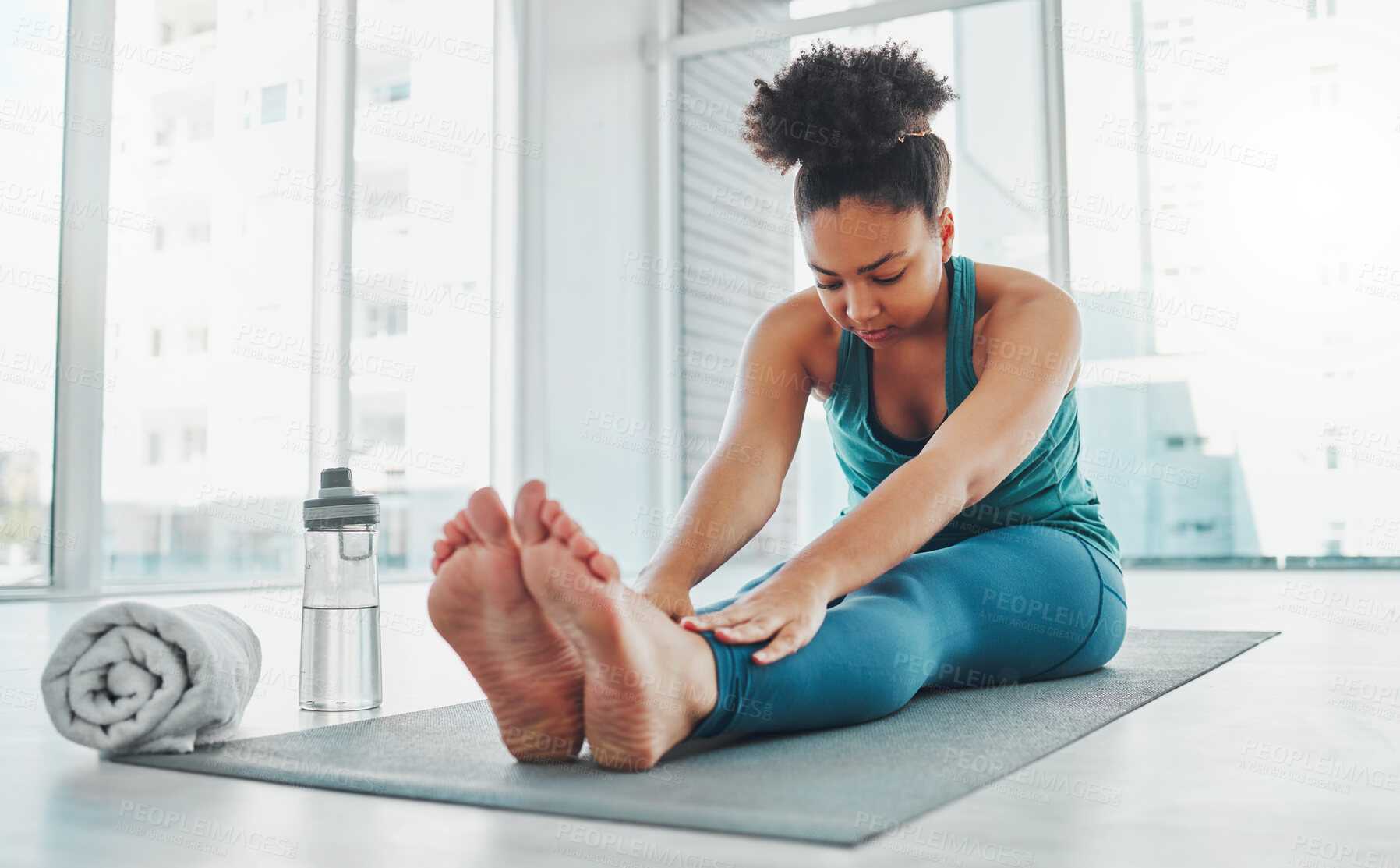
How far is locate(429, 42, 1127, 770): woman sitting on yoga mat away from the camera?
912 millimetres

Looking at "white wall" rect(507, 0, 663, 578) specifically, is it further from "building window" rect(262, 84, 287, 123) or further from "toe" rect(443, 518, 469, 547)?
"toe" rect(443, 518, 469, 547)

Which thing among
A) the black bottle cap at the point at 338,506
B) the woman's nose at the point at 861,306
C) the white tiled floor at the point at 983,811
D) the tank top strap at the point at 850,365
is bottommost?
the white tiled floor at the point at 983,811

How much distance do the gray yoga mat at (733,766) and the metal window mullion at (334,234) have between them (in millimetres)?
2742

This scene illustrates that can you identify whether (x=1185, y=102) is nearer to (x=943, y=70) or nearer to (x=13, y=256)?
(x=943, y=70)

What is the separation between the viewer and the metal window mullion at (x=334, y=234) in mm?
3908

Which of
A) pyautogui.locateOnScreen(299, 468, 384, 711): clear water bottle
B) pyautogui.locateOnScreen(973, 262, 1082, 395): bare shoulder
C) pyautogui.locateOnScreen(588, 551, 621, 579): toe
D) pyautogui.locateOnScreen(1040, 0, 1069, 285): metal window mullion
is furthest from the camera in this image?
pyautogui.locateOnScreen(1040, 0, 1069, 285): metal window mullion

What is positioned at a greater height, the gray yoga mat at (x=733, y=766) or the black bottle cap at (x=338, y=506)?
the black bottle cap at (x=338, y=506)

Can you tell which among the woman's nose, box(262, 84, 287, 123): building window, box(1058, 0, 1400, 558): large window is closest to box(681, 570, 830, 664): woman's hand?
the woman's nose

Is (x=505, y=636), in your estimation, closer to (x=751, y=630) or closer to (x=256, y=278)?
(x=751, y=630)

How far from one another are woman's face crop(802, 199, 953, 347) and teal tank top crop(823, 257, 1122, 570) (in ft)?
0.24

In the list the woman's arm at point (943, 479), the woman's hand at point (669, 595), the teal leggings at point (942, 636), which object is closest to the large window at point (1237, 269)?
the teal leggings at point (942, 636)

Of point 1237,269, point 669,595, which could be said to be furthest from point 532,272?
point 669,595

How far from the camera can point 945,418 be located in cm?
148

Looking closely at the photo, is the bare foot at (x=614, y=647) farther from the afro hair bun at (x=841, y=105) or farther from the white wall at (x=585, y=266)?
the white wall at (x=585, y=266)
